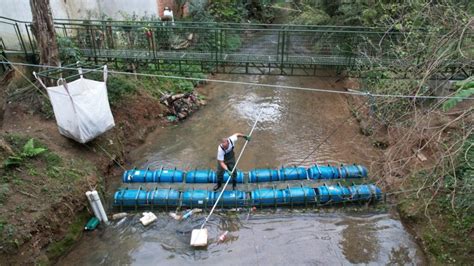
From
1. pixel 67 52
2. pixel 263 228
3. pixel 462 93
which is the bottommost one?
pixel 263 228

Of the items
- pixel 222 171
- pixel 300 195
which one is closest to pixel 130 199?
pixel 222 171

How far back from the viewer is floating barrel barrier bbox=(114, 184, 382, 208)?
9961mm

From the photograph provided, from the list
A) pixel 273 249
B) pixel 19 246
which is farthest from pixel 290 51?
pixel 19 246

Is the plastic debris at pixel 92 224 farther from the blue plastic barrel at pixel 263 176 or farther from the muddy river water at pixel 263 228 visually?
the blue plastic barrel at pixel 263 176

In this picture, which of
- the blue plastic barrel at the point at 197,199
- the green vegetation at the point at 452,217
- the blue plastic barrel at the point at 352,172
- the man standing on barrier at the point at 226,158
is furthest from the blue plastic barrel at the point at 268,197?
the green vegetation at the point at 452,217

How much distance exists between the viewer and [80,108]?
9719 mm

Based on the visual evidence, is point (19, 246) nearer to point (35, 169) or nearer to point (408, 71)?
point (35, 169)

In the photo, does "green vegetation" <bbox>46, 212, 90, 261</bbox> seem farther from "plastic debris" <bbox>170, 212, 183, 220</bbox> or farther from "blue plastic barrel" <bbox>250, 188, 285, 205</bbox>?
"blue plastic barrel" <bbox>250, 188, 285, 205</bbox>

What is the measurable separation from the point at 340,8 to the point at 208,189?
12.6 m

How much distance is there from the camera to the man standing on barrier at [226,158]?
10.0 meters

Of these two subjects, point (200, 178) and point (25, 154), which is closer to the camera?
point (25, 154)

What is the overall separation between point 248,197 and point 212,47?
660cm

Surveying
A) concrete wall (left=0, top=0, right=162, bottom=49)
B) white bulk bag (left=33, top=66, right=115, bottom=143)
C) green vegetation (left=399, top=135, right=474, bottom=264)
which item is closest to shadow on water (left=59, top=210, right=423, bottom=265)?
green vegetation (left=399, top=135, right=474, bottom=264)

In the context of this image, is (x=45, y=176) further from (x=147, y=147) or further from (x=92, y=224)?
(x=147, y=147)
